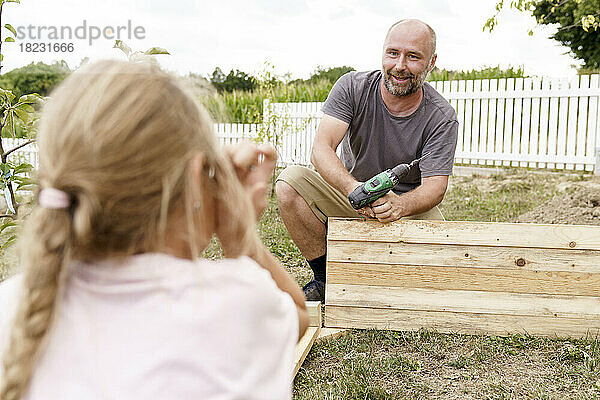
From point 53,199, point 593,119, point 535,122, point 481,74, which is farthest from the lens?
point 481,74

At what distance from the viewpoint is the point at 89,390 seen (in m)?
0.82

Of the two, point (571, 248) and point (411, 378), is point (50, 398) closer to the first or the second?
point (411, 378)

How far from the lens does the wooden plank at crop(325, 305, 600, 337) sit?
268 cm

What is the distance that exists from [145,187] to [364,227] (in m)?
2.03

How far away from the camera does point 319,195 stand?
310 centimetres

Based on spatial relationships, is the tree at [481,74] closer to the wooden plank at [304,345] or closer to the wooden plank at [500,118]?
the wooden plank at [500,118]

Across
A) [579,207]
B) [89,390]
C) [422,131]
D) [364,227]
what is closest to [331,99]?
[422,131]

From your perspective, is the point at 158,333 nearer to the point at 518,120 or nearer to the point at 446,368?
the point at 446,368

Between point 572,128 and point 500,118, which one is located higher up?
point 500,118

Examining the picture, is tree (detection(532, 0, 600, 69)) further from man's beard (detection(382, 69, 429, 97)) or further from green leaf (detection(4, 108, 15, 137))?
green leaf (detection(4, 108, 15, 137))

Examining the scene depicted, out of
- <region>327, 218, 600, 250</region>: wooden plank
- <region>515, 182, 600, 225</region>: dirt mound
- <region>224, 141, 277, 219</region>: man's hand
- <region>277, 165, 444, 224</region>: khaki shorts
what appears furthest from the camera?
<region>515, 182, 600, 225</region>: dirt mound

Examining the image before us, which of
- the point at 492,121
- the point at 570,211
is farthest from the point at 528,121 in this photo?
the point at 570,211

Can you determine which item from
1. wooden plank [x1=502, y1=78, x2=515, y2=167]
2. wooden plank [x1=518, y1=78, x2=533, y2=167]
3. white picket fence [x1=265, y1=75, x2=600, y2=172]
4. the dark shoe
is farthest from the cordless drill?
wooden plank [x1=502, y1=78, x2=515, y2=167]

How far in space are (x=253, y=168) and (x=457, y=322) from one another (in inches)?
78.4
